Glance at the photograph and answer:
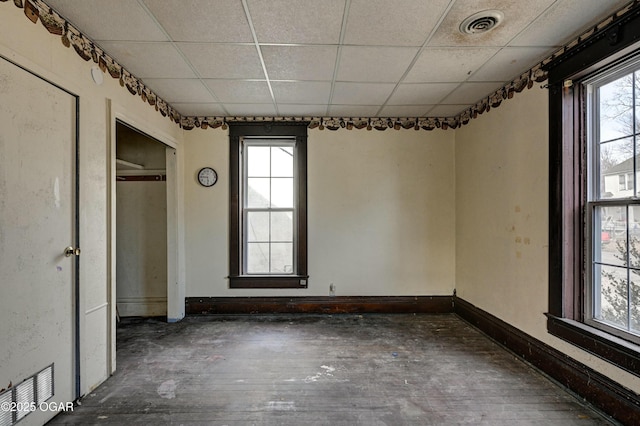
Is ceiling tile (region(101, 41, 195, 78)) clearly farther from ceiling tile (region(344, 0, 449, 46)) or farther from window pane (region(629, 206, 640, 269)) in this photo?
window pane (region(629, 206, 640, 269))

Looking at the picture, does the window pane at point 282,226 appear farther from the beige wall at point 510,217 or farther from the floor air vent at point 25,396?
the floor air vent at point 25,396

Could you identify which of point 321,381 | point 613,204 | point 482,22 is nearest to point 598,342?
point 613,204

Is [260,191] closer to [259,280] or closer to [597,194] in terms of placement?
[259,280]

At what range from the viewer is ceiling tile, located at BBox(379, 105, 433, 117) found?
3.65m

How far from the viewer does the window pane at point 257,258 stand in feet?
13.5

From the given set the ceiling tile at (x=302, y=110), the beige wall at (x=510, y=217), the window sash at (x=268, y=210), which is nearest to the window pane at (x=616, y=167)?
the beige wall at (x=510, y=217)

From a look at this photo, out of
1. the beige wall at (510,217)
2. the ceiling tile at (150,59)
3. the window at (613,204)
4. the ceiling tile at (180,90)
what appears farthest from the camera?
the ceiling tile at (180,90)

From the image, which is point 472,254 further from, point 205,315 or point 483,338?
point 205,315

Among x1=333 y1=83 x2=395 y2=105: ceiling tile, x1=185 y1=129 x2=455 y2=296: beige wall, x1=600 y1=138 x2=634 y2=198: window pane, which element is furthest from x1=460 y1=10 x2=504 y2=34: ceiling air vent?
x1=185 y1=129 x2=455 y2=296: beige wall

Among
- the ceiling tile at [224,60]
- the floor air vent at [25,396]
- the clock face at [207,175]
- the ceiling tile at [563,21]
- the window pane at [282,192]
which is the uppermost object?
the ceiling tile at [224,60]

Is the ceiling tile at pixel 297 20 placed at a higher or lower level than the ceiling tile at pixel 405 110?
higher

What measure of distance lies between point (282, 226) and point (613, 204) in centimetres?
327

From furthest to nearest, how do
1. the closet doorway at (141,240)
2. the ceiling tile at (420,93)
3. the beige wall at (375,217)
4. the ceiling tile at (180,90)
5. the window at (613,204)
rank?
1. the beige wall at (375,217)
2. the closet doorway at (141,240)
3. the ceiling tile at (420,93)
4. the ceiling tile at (180,90)
5. the window at (613,204)

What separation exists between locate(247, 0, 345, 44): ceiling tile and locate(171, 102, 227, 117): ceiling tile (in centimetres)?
161
